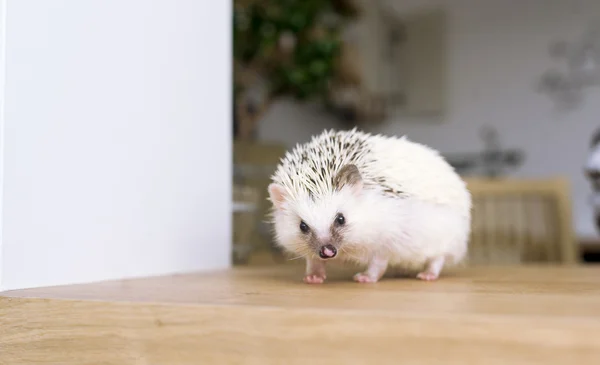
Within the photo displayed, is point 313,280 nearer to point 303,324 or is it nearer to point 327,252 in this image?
point 327,252

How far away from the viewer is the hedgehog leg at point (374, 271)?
2.94 ft

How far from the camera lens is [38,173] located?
2.71 ft

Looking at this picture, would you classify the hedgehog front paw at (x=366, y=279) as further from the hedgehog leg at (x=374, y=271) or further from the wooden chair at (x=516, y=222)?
the wooden chair at (x=516, y=222)

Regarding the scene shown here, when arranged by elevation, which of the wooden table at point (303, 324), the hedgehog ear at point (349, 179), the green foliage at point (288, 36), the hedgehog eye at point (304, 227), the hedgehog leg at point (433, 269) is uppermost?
the green foliage at point (288, 36)

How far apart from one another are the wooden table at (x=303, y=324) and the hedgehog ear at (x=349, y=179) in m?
0.15

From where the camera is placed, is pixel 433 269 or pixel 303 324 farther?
pixel 433 269

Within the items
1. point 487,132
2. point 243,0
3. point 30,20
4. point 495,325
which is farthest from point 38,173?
point 487,132

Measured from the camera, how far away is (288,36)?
264 cm

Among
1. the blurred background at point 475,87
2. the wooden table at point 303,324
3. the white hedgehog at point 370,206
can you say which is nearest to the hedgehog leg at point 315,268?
the white hedgehog at point 370,206

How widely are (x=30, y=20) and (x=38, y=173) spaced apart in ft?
0.66

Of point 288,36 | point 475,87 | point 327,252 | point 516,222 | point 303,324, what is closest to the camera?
point 303,324

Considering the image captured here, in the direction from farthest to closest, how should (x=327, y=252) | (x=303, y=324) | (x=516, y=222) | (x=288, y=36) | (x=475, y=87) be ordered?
(x=475, y=87), (x=288, y=36), (x=516, y=222), (x=327, y=252), (x=303, y=324)

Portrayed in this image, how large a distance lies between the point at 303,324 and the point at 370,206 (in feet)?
1.17

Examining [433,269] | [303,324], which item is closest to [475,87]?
[433,269]
